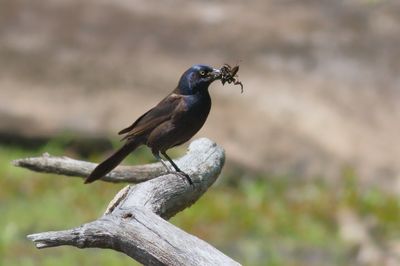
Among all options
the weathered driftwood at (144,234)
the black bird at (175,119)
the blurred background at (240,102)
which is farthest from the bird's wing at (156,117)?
the blurred background at (240,102)

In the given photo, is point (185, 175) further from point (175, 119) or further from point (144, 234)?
point (144, 234)

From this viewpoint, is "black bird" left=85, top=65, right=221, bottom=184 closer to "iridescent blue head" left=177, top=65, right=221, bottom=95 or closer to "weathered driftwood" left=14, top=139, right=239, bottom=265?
"iridescent blue head" left=177, top=65, right=221, bottom=95

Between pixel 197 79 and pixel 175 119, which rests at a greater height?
pixel 197 79

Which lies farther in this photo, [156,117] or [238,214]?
[238,214]

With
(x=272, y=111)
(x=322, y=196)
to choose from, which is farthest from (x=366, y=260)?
(x=272, y=111)

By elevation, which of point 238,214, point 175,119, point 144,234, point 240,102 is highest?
point 240,102

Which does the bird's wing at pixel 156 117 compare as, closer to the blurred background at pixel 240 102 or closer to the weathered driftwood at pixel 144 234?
the weathered driftwood at pixel 144 234

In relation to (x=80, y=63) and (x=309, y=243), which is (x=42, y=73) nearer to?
(x=80, y=63)

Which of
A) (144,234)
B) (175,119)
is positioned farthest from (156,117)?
(144,234)
